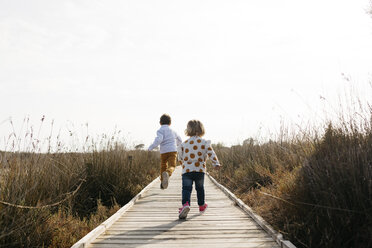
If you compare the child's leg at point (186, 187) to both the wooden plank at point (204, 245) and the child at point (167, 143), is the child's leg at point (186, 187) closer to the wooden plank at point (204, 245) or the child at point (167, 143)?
the wooden plank at point (204, 245)

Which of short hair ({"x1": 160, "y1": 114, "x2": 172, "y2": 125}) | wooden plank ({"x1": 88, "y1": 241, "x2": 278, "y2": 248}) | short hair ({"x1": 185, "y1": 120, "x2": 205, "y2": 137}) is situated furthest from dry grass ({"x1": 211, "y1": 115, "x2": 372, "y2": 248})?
short hair ({"x1": 160, "y1": 114, "x2": 172, "y2": 125})

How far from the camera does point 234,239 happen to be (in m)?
3.63

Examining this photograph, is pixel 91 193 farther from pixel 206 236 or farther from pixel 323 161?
pixel 323 161

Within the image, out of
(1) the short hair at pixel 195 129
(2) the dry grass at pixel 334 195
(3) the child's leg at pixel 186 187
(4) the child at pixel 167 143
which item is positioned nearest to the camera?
(2) the dry grass at pixel 334 195

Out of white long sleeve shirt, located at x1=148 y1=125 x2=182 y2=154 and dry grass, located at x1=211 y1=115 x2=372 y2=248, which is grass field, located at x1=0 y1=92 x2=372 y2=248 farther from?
white long sleeve shirt, located at x1=148 y1=125 x2=182 y2=154

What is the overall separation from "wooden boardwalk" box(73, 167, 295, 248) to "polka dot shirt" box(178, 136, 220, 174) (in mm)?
742

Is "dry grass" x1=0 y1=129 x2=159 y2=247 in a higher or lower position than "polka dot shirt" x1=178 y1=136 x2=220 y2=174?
lower

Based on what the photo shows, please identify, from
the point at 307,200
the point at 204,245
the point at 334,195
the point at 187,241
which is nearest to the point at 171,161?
the point at 187,241

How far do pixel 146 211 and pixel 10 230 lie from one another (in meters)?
2.37

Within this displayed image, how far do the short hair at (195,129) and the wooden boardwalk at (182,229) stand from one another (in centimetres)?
127

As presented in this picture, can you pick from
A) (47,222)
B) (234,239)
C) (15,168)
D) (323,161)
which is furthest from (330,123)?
(15,168)

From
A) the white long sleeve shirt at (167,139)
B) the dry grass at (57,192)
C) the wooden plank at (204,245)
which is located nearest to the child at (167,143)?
the white long sleeve shirt at (167,139)

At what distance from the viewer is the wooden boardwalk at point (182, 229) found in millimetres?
3494

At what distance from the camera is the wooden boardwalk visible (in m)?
3.49
